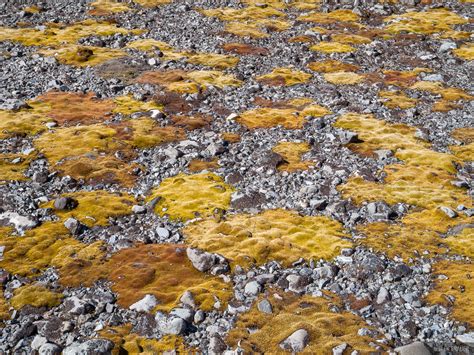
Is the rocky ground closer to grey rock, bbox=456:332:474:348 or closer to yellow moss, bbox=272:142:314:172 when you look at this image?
grey rock, bbox=456:332:474:348

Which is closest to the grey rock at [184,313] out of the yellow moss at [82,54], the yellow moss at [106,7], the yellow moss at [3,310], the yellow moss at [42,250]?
the yellow moss at [42,250]

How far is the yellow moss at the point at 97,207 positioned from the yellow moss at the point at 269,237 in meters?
2.49

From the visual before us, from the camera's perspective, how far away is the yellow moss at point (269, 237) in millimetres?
13000

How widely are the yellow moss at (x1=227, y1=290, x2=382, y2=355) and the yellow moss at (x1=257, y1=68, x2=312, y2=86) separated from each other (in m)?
16.4

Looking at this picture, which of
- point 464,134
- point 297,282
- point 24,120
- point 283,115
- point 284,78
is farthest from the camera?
point 284,78

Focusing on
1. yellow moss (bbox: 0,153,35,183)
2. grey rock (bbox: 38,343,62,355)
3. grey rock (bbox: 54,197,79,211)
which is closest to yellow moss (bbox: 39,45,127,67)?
yellow moss (bbox: 0,153,35,183)

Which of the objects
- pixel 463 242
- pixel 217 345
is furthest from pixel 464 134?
pixel 217 345

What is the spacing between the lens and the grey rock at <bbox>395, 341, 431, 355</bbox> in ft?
31.2

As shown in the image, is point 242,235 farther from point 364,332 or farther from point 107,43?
point 107,43

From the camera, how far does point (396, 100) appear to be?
23.6 metres

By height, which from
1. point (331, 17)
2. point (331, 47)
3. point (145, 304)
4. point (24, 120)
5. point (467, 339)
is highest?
point (331, 17)

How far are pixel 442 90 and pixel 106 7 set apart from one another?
90.5ft

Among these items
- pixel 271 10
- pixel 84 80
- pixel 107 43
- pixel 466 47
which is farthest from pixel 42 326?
pixel 271 10

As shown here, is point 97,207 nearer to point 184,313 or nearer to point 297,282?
point 184,313
